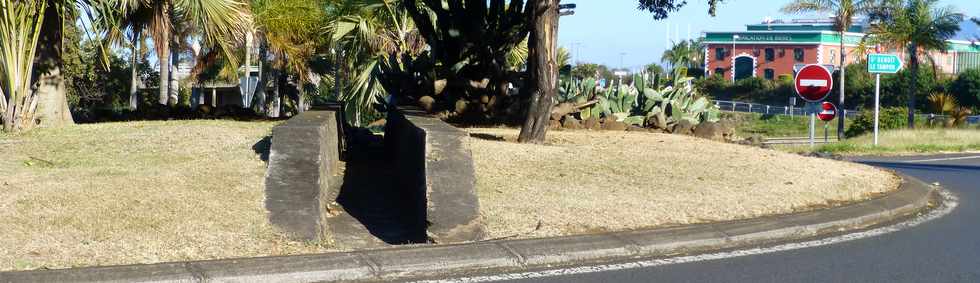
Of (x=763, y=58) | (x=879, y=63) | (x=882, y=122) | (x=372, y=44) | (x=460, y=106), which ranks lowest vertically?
(x=882, y=122)

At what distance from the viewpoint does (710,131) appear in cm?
1761

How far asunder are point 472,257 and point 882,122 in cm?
3967

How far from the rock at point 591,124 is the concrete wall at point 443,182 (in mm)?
6602

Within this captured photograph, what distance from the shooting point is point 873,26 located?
4341 cm

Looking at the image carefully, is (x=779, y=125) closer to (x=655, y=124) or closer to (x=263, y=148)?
(x=655, y=124)

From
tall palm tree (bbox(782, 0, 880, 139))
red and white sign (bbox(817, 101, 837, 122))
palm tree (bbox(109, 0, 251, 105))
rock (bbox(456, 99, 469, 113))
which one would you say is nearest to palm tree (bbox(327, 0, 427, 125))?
rock (bbox(456, 99, 469, 113))

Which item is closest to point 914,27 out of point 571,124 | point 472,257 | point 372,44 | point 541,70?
point 372,44

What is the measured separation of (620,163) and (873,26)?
35.0 metres

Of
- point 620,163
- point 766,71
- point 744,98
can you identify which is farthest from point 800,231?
point 766,71

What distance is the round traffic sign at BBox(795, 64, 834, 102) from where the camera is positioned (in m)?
18.7

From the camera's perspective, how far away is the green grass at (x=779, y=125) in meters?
52.5

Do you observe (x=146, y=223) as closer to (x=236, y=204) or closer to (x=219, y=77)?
(x=236, y=204)

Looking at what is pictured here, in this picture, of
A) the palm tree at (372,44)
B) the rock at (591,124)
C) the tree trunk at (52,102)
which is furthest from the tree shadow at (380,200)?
the palm tree at (372,44)

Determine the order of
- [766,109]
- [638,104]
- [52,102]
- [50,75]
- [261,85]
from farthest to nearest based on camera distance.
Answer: [766,109] < [261,85] < [638,104] < [50,75] < [52,102]
